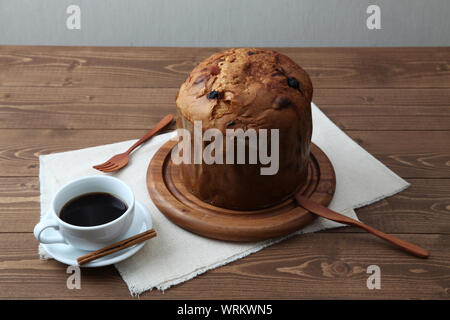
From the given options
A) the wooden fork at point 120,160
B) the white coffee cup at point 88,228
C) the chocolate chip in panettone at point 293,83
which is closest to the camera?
the white coffee cup at point 88,228

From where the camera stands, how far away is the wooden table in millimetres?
921

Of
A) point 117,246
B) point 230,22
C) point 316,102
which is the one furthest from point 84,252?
point 230,22

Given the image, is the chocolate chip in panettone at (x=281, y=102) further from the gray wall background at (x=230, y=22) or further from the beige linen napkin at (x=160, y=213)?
the gray wall background at (x=230, y=22)

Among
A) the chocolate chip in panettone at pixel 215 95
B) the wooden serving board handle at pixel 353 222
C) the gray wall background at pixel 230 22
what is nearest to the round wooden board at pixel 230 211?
the wooden serving board handle at pixel 353 222

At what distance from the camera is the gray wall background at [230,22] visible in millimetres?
2359

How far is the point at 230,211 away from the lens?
105 centimetres

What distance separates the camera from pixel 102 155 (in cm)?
123

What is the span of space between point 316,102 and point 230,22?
1100 millimetres

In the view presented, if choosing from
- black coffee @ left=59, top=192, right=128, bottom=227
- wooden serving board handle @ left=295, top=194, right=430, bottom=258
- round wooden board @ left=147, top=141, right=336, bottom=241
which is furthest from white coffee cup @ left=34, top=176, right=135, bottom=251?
wooden serving board handle @ left=295, top=194, right=430, bottom=258

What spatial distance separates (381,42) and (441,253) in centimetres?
173

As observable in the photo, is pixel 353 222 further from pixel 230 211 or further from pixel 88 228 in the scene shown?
pixel 88 228

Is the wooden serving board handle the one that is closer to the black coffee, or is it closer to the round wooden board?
the round wooden board

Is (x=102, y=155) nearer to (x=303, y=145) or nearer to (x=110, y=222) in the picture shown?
(x=110, y=222)

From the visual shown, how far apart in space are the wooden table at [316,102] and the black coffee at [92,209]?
0.10m
